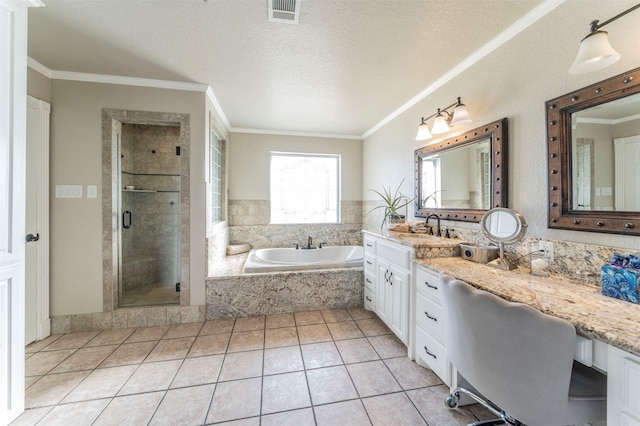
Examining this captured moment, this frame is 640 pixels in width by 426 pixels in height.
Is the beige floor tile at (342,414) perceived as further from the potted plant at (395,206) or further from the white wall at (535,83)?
the potted plant at (395,206)

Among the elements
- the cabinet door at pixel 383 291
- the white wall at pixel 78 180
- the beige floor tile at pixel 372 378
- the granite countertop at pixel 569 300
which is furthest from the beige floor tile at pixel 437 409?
the white wall at pixel 78 180

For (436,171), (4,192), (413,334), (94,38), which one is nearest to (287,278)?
(413,334)

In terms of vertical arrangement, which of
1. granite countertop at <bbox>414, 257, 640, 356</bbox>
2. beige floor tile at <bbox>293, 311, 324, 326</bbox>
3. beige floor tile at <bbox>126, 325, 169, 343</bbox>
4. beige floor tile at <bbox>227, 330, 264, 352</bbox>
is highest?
granite countertop at <bbox>414, 257, 640, 356</bbox>

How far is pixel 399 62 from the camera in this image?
1.96 meters

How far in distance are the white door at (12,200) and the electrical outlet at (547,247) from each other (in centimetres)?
298

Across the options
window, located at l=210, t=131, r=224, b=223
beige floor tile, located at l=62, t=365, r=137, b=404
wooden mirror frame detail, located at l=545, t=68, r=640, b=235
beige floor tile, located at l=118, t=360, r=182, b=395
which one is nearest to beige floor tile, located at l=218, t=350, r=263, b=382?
beige floor tile, located at l=118, t=360, r=182, b=395

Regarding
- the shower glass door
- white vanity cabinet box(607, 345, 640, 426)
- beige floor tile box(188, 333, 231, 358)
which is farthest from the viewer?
the shower glass door

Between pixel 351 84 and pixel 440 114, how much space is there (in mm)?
889

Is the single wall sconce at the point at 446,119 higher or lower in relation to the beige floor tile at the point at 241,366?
higher

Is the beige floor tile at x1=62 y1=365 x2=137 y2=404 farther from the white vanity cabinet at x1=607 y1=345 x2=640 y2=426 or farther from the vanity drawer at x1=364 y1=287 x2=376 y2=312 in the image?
the white vanity cabinet at x1=607 y1=345 x2=640 y2=426

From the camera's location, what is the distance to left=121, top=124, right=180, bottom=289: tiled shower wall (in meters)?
3.23

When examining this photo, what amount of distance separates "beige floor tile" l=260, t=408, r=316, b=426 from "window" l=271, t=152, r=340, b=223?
289cm

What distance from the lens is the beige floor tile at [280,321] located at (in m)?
2.38

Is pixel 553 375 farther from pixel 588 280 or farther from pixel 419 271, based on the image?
pixel 419 271
